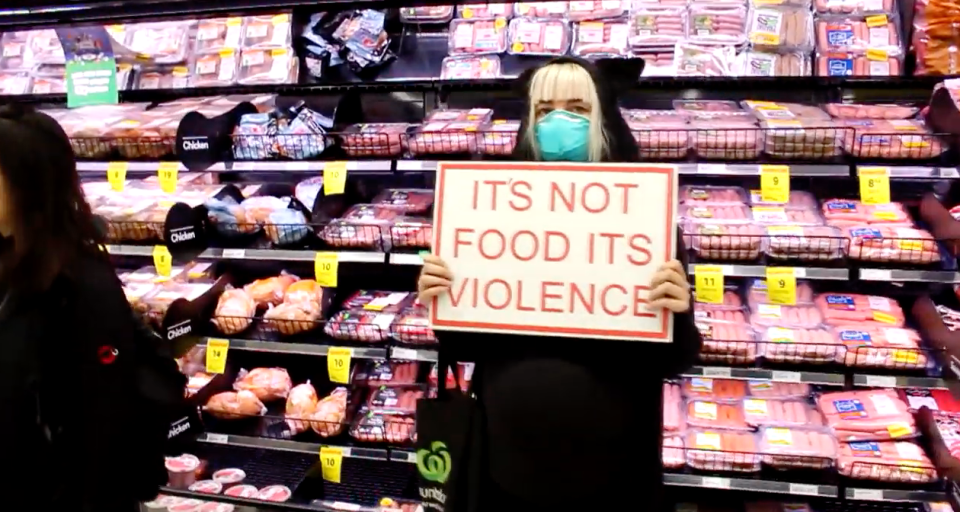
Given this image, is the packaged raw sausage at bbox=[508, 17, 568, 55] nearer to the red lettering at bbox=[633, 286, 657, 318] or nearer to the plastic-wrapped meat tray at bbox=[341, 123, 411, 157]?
the plastic-wrapped meat tray at bbox=[341, 123, 411, 157]

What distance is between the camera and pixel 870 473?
2584 mm

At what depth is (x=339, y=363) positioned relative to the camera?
2959mm

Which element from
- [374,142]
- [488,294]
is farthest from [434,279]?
[374,142]

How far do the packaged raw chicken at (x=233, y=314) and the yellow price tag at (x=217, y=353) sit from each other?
0.06m

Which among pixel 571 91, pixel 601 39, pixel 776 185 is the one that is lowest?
pixel 776 185

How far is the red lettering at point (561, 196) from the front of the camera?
5.76ft

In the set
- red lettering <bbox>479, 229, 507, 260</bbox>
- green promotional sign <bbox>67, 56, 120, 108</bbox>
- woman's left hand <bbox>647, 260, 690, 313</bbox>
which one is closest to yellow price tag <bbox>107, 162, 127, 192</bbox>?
green promotional sign <bbox>67, 56, 120, 108</bbox>


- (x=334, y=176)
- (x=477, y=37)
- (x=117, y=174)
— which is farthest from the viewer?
(x=477, y=37)

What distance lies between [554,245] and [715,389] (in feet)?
5.11

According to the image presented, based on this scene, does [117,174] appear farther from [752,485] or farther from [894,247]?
[894,247]

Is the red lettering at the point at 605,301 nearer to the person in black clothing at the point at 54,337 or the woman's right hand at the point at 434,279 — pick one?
the woman's right hand at the point at 434,279

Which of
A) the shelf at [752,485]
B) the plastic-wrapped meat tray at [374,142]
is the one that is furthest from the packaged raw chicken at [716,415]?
the plastic-wrapped meat tray at [374,142]

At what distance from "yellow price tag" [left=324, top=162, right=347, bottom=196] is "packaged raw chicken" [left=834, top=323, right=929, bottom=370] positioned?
191 cm

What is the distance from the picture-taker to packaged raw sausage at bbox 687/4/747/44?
303 centimetres
